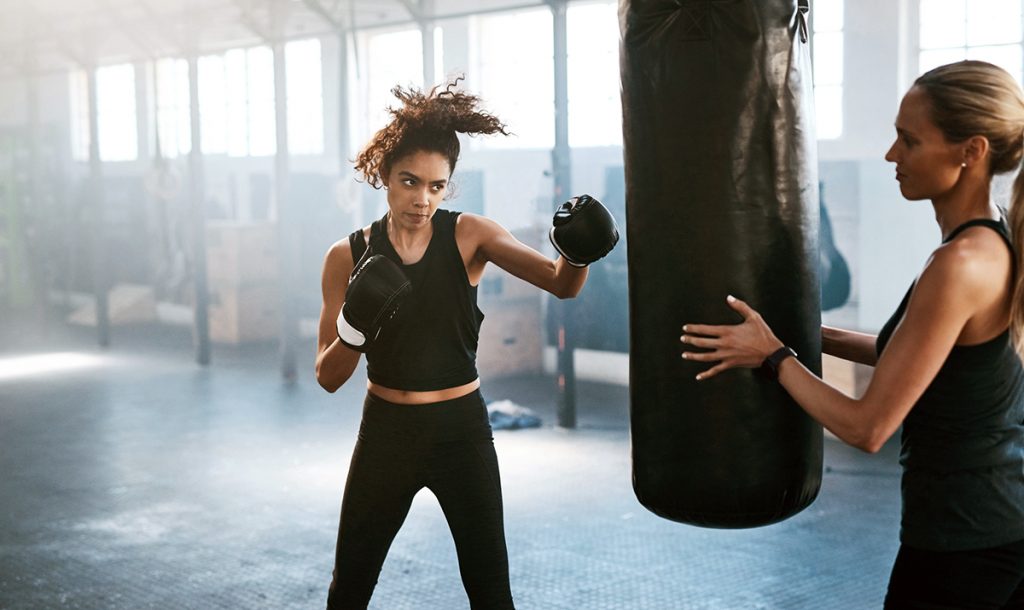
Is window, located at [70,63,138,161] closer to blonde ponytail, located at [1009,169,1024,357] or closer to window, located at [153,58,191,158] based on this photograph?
window, located at [153,58,191,158]

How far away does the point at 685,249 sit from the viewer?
1.90 m

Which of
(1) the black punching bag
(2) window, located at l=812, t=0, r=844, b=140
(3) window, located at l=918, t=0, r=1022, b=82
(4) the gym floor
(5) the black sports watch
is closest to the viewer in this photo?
(5) the black sports watch

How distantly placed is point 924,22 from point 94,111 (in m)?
7.60

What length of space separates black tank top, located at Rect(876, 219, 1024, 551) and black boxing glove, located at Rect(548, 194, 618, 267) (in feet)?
2.47

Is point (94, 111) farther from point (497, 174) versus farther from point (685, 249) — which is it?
point (685, 249)

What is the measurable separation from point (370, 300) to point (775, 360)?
813 millimetres

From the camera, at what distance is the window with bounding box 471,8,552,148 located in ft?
26.4

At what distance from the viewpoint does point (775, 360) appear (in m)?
1.75

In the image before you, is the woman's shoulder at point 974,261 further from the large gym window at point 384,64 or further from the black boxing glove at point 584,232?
the large gym window at point 384,64

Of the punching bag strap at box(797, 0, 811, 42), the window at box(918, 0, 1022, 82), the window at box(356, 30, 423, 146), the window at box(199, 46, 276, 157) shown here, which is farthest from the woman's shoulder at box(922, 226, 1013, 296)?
the window at box(199, 46, 276, 157)

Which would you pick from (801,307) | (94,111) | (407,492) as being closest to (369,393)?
(407,492)

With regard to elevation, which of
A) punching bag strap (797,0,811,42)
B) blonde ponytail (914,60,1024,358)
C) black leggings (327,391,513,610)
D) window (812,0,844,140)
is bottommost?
black leggings (327,391,513,610)

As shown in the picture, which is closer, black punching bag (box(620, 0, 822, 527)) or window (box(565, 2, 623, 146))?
black punching bag (box(620, 0, 822, 527))

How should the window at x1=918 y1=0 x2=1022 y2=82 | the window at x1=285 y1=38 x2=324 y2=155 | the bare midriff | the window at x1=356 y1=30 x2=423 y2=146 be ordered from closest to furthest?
the bare midriff
the window at x1=918 y1=0 x2=1022 y2=82
the window at x1=356 y1=30 x2=423 y2=146
the window at x1=285 y1=38 x2=324 y2=155
